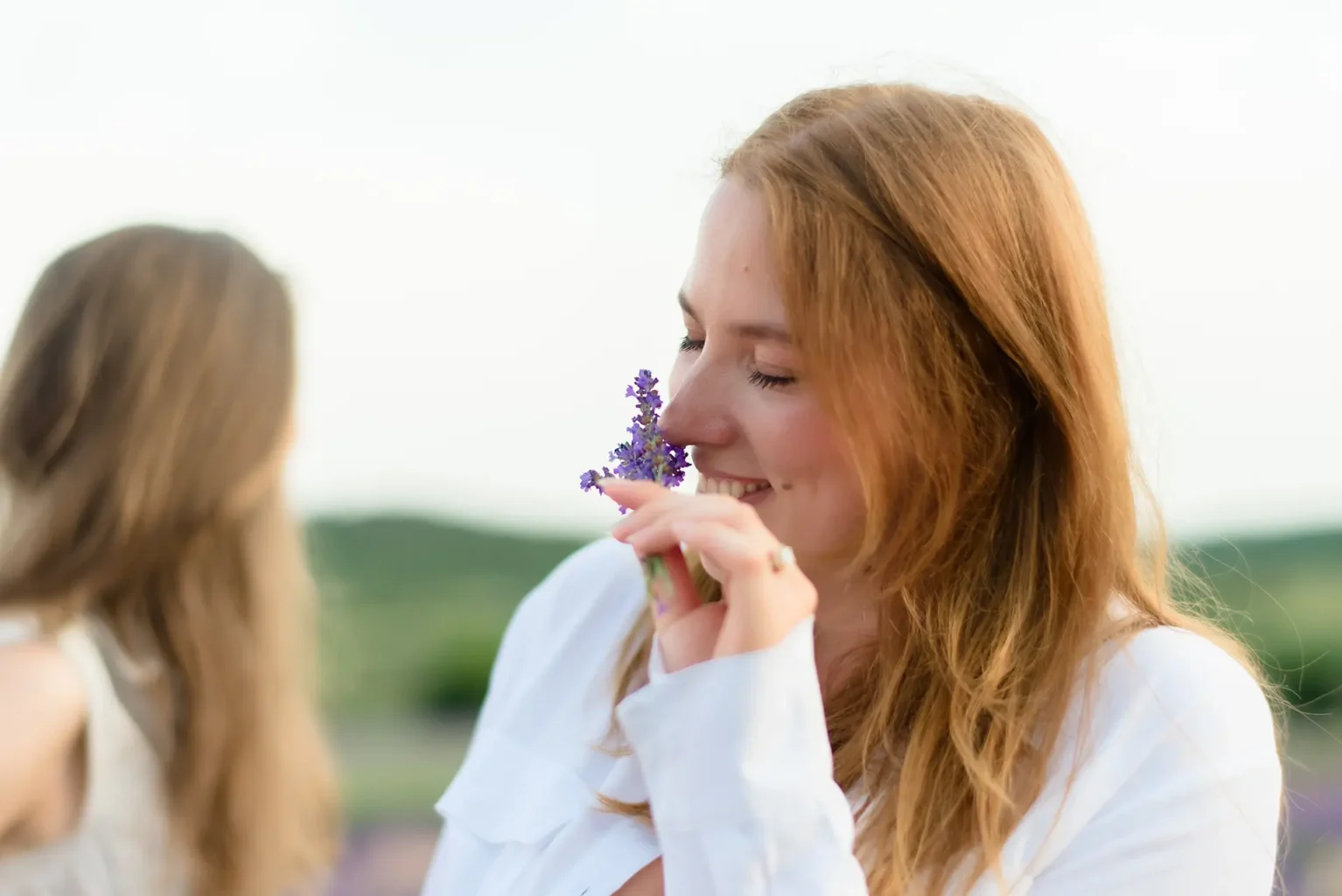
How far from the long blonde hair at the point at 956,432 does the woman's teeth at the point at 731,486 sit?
0.19 metres

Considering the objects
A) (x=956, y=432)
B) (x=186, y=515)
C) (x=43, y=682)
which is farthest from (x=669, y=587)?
(x=43, y=682)

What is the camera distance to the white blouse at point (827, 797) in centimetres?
183

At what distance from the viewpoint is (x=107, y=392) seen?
1.98 meters

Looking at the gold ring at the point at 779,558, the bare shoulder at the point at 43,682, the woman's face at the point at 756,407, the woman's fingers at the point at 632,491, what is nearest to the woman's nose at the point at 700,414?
the woman's face at the point at 756,407

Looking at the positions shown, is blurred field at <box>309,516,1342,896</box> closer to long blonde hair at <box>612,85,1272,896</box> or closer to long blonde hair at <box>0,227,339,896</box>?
long blonde hair at <box>0,227,339,896</box>

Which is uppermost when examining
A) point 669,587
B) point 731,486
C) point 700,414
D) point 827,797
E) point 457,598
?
point 700,414

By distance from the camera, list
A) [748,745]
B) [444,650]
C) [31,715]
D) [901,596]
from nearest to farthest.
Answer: [31,715], [748,745], [901,596], [444,650]

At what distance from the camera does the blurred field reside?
334 centimetres

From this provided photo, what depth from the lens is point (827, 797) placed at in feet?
6.00

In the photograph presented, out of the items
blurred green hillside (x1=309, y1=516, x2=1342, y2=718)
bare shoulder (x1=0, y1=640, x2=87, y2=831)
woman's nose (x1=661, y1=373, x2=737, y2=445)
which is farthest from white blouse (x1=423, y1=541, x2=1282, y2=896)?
blurred green hillside (x1=309, y1=516, x2=1342, y2=718)

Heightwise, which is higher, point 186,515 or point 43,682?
point 186,515

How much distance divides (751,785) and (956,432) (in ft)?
2.21

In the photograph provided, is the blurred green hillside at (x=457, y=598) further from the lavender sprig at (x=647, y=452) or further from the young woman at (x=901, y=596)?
the lavender sprig at (x=647, y=452)

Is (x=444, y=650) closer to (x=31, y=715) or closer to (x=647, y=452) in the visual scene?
(x=647, y=452)
